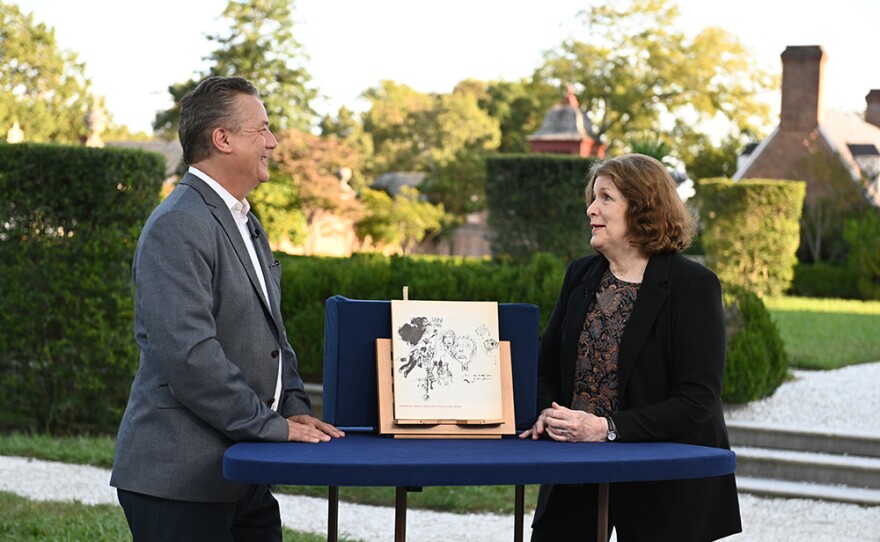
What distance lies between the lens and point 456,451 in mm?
3471

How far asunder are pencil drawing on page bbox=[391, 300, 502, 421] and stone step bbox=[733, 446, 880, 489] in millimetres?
6810

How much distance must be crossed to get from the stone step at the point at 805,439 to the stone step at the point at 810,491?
74 centimetres

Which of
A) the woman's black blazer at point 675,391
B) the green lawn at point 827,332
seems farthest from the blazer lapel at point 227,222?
the green lawn at point 827,332

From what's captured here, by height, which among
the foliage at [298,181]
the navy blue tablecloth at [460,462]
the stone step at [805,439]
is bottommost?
the stone step at [805,439]

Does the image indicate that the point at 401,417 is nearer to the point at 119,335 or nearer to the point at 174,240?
the point at 174,240

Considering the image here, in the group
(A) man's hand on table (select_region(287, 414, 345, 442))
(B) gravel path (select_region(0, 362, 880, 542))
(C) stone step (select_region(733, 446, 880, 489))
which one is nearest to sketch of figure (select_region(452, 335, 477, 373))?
(A) man's hand on table (select_region(287, 414, 345, 442))

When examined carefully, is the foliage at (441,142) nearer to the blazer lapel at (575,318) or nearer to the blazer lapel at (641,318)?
the blazer lapel at (575,318)

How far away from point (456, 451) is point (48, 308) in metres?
8.10

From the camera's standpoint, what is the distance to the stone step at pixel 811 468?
991 centimetres

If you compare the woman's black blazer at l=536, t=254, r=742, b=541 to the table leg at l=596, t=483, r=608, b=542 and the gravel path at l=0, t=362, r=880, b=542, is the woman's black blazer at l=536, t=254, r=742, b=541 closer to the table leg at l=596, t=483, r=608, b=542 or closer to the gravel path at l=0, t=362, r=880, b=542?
the table leg at l=596, t=483, r=608, b=542

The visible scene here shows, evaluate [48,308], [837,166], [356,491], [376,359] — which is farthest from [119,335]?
[837,166]

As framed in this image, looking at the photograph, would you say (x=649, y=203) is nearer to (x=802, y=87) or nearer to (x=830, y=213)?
(x=830, y=213)

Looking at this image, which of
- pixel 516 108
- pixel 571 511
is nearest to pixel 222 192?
pixel 571 511

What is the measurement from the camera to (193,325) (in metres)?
3.34
